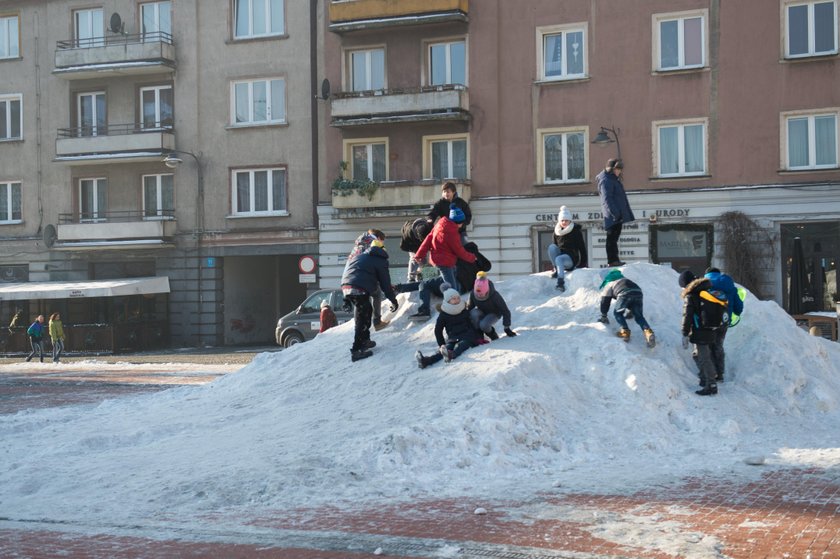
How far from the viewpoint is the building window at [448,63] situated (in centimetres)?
3412

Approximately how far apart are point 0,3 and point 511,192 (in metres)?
21.6

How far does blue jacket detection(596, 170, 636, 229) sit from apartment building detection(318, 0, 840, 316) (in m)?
13.7

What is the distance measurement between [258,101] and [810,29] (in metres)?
18.5

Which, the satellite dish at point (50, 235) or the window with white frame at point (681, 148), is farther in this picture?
the satellite dish at point (50, 235)

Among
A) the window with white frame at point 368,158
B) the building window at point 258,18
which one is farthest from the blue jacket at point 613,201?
the building window at point 258,18

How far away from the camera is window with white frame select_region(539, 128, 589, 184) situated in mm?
32625

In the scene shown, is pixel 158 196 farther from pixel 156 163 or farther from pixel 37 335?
pixel 37 335

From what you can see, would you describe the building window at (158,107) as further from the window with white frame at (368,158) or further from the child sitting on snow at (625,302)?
the child sitting on snow at (625,302)

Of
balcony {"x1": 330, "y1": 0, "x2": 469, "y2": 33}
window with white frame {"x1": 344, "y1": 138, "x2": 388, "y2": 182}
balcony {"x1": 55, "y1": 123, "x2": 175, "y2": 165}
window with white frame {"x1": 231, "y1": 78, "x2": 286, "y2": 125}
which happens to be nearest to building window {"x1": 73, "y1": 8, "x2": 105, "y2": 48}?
balcony {"x1": 55, "y1": 123, "x2": 175, "y2": 165}

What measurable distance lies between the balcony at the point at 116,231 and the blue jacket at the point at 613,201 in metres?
24.8

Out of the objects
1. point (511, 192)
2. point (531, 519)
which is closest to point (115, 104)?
point (511, 192)

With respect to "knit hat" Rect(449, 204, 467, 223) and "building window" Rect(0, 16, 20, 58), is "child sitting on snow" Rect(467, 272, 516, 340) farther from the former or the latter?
"building window" Rect(0, 16, 20, 58)

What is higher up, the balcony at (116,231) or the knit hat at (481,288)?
the balcony at (116,231)

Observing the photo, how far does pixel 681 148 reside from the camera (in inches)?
1237
